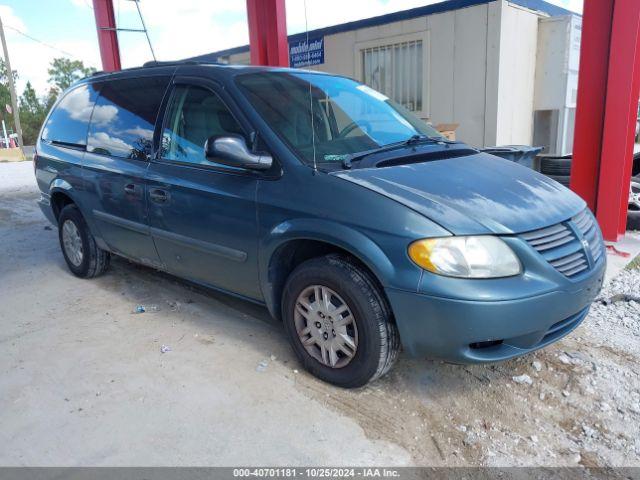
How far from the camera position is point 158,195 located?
3.66 metres

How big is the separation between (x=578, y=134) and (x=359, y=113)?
2.99 meters

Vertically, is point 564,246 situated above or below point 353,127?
below

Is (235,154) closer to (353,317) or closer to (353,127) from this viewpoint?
(353,127)

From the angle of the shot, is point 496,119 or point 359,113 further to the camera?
point 496,119

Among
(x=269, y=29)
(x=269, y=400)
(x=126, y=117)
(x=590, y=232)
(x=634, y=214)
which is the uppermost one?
(x=269, y=29)

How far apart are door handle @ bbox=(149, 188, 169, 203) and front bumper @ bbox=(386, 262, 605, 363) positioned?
6.00ft

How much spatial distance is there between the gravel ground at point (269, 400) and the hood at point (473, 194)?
1.00 metres

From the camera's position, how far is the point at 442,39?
9.34 metres

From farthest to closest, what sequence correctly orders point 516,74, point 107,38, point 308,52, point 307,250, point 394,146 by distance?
point 308,52 < point 107,38 < point 516,74 < point 394,146 < point 307,250

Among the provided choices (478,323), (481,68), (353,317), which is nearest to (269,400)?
(353,317)

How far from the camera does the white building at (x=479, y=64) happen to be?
8.96m

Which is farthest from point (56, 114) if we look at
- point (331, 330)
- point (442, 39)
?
point (442, 39)

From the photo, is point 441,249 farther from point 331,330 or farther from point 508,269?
point 331,330

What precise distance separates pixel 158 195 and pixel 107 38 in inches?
323
